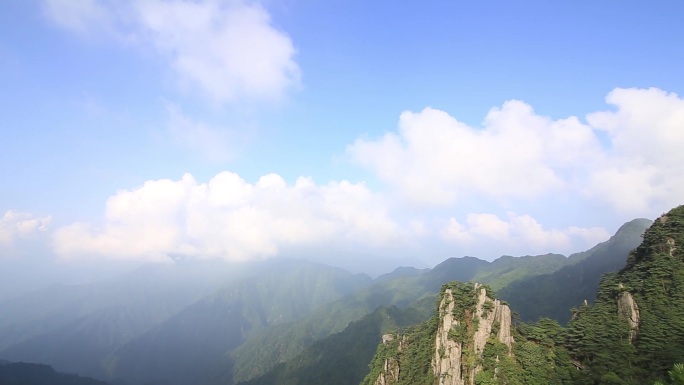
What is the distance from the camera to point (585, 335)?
188 ft

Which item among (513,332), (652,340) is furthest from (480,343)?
(652,340)

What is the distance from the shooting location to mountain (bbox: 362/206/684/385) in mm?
51250

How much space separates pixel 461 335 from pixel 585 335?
18561 millimetres

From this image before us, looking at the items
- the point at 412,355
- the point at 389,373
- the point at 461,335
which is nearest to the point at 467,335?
the point at 461,335

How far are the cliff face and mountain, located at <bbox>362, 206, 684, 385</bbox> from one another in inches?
6.4

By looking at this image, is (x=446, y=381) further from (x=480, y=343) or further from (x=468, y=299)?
(x=468, y=299)

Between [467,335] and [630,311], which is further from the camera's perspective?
[467,335]

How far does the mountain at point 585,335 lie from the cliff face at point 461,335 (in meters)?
0.16

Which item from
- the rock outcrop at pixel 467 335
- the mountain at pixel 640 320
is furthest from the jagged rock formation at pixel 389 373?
the mountain at pixel 640 320

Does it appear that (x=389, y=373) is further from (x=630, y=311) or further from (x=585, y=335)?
(x=630, y=311)

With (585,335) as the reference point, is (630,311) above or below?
above

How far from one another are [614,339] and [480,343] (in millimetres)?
19071

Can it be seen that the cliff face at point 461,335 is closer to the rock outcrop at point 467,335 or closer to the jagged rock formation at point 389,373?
the rock outcrop at point 467,335

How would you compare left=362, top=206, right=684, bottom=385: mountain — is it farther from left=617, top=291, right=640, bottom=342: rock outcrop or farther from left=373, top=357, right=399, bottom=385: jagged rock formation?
left=373, top=357, right=399, bottom=385: jagged rock formation
